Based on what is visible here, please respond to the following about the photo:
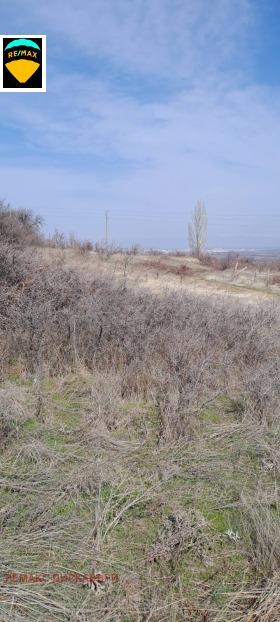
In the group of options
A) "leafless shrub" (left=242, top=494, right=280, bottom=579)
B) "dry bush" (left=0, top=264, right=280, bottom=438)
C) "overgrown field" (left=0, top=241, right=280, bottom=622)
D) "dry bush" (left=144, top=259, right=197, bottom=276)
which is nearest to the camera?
"overgrown field" (left=0, top=241, right=280, bottom=622)

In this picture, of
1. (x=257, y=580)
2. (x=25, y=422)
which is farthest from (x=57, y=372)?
(x=257, y=580)

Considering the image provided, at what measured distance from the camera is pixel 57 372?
479 centimetres

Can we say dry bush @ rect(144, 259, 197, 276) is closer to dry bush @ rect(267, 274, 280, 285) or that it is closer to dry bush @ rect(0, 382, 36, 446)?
dry bush @ rect(267, 274, 280, 285)

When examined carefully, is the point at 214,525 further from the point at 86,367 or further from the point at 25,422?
the point at 86,367

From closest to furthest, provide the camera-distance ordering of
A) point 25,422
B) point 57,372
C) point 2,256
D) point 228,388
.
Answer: point 25,422
point 228,388
point 57,372
point 2,256

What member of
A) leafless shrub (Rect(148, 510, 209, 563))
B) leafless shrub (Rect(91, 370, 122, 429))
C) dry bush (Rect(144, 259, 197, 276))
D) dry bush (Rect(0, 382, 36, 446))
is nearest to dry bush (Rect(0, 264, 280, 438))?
leafless shrub (Rect(91, 370, 122, 429))

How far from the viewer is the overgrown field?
72.9 inches

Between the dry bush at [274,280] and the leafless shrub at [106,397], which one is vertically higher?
the dry bush at [274,280]

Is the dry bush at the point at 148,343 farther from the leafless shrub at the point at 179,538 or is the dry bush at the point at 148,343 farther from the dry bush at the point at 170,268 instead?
the dry bush at the point at 170,268

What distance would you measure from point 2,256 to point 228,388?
15.0 feet

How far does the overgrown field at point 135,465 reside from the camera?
185 cm

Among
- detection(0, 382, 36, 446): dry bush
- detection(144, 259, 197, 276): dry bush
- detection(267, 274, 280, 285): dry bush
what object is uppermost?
detection(144, 259, 197, 276): dry bush

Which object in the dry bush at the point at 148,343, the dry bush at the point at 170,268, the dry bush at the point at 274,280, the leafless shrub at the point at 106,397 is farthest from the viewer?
the dry bush at the point at 170,268

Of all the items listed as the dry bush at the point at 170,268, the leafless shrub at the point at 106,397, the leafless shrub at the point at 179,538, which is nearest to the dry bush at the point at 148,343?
the leafless shrub at the point at 106,397
